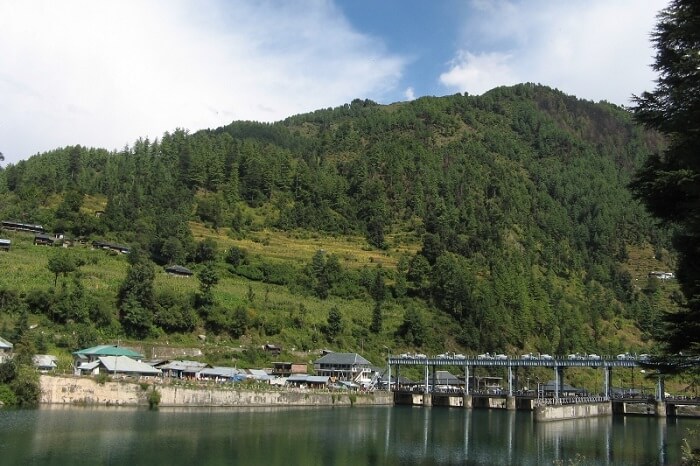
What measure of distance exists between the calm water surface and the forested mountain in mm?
25131

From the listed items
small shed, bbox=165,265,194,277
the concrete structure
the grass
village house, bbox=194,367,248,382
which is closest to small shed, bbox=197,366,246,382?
village house, bbox=194,367,248,382

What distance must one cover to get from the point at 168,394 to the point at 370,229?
74691 millimetres

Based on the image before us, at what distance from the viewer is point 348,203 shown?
13412 cm

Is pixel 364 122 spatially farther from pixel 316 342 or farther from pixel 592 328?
pixel 316 342

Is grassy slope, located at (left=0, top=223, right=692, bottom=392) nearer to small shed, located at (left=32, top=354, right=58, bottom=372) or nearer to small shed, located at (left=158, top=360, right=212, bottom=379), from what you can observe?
small shed, located at (left=158, top=360, right=212, bottom=379)

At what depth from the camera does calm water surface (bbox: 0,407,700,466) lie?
31125 mm

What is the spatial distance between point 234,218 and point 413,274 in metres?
33.2

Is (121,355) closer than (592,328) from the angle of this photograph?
Yes

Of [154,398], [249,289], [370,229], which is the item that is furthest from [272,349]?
[370,229]

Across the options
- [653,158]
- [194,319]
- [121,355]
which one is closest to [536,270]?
[194,319]

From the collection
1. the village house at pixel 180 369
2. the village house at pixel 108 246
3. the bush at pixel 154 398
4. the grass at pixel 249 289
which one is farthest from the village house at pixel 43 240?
the bush at pixel 154 398

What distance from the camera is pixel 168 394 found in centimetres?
5425

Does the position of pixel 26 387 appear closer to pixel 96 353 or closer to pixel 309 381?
pixel 96 353

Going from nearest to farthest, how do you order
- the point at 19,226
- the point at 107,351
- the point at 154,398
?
the point at 154,398, the point at 107,351, the point at 19,226
